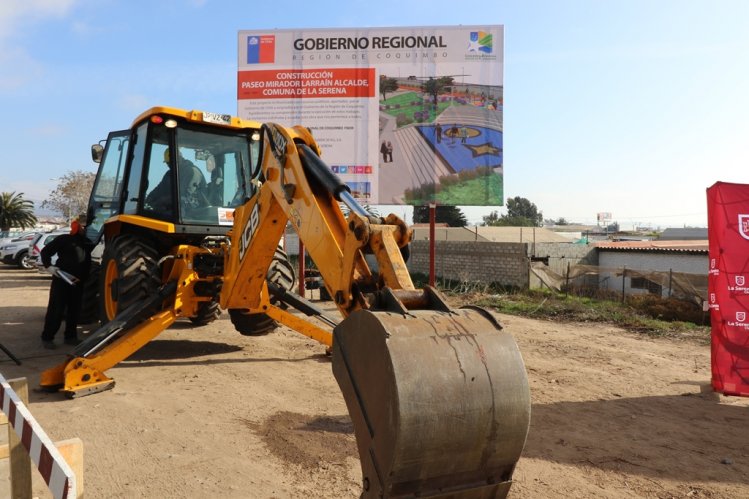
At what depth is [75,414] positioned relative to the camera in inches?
207

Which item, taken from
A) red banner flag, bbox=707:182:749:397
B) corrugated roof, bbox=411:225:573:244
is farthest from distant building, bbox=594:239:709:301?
corrugated roof, bbox=411:225:573:244

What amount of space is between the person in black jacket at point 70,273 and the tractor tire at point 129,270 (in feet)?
3.14

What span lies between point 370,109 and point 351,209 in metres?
9.61

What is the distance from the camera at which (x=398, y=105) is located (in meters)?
12.8

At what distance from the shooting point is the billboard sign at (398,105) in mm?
12711

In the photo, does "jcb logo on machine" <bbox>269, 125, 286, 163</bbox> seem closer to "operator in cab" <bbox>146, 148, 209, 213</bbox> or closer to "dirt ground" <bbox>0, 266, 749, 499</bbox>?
"dirt ground" <bbox>0, 266, 749, 499</bbox>

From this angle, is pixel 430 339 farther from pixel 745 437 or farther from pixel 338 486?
pixel 745 437

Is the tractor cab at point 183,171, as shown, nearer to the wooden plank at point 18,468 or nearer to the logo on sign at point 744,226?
the wooden plank at point 18,468

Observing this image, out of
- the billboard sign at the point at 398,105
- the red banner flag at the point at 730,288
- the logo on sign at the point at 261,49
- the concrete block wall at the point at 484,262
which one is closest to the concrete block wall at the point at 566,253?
the concrete block wall at the point at 484,262

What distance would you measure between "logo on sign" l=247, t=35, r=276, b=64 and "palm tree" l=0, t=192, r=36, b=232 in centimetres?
4089

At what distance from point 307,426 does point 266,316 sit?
10.0 ft

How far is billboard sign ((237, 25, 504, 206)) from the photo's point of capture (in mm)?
12711

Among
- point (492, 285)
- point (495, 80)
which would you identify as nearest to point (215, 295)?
point (495, 80)

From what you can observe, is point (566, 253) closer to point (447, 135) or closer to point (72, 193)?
point (447, 135)
